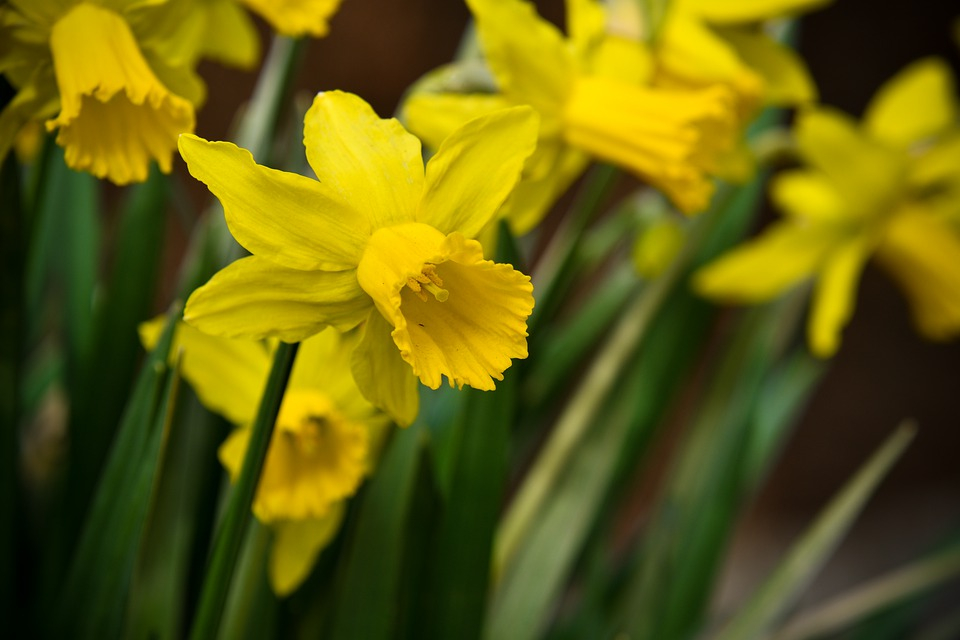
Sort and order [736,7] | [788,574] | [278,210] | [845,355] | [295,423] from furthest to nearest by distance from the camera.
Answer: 1. [845,355]
2. [788,574]
3. [736,7]
4. [295,423]
5. [278,210]

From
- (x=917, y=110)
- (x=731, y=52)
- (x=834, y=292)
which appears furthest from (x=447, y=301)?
(x=917, y=110)

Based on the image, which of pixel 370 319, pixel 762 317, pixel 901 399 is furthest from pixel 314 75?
pixel 901 399

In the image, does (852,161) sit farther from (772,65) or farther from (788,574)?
(788,574)

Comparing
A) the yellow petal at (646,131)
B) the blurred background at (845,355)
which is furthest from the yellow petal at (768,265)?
the blurred background at (845,355)

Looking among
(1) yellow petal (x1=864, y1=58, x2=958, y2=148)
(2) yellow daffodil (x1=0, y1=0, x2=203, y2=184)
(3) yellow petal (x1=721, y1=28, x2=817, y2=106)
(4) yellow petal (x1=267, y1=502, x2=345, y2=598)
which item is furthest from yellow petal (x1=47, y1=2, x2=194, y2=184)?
(1) yellow petal (x1=864, y1=58, x2=958, y2=148)

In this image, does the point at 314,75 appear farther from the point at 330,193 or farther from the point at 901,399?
the point at 901,399

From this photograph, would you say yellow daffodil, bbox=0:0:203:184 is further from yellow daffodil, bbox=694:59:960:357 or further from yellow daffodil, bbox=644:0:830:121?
yellow daffodil, bbox=694:59:960:357
